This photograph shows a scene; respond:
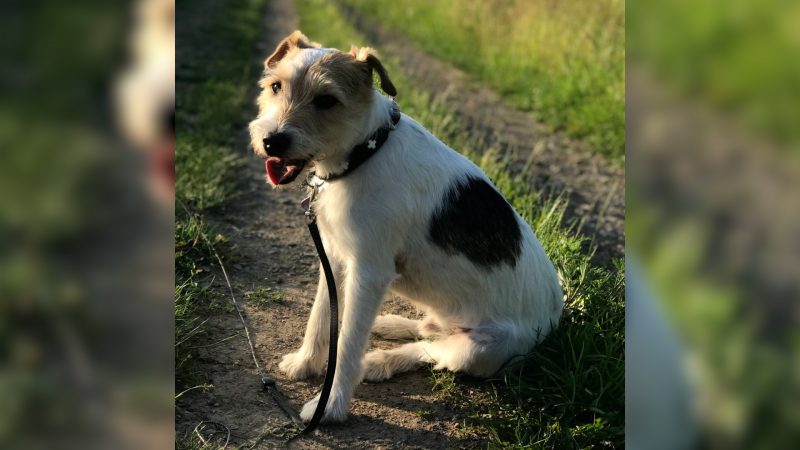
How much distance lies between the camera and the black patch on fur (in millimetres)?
3402

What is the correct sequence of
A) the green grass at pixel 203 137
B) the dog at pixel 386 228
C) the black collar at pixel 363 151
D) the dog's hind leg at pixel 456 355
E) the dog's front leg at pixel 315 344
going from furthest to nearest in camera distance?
the green grass at pixel 203 137 → the dog's front leg at pixel 315 344 → the dog's hind leg at pixel 456 355 → the black collar at pixel 363 151 → the dog at pixel 386 228

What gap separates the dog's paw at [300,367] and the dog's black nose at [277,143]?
1.22 m

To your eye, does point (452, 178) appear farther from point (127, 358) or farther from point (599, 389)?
Result: point (127, 358)

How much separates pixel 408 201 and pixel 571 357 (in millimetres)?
1150

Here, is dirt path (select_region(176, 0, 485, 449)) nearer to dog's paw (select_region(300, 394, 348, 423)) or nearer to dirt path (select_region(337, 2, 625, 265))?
dog's paw (select_region(300, 394, 348, 423))

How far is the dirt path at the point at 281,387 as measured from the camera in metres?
3.31

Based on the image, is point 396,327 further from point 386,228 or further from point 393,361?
point 386,228

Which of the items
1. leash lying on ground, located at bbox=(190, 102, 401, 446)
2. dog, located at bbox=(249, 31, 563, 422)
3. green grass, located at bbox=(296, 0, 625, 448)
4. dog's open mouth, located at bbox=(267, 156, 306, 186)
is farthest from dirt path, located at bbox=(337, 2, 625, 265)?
dog's open mouth, located at bbox=(267, 156, 306, 186)

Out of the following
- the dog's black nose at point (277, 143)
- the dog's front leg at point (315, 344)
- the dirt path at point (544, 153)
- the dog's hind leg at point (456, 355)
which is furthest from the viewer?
the dirt path at point (544, 153)

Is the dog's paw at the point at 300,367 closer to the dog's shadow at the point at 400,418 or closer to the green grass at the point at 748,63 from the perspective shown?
the dog's shadow at the point at 400,418

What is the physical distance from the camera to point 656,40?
0.88 meters

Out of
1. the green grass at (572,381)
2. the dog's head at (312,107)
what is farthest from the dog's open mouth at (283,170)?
the green grass at (572,381)

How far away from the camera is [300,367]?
12.2 ft

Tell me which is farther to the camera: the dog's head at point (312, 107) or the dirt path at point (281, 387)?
the dirt path at point (281, 387)
